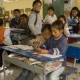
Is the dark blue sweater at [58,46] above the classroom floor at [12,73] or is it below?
above

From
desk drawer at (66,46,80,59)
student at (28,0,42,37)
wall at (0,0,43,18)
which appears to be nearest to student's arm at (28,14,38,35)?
student at (28,0,42,37)

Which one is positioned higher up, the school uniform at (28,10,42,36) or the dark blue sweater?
the school uniform at (28,10,42,36)

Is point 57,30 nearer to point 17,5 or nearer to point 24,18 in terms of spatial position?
point 24,18

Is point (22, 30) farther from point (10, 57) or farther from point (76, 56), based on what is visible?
point (10, 57)

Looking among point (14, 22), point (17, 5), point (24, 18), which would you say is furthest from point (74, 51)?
point (17, 5)

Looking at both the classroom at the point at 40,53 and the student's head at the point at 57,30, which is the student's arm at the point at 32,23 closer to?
the classroom at the point at 40,53

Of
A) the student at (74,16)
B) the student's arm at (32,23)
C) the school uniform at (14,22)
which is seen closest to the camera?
the student's arm at (32,23)

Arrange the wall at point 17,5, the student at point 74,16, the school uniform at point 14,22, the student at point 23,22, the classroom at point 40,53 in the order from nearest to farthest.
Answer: the classroom at point 40,53
the student at point 23,22
the school uniform at point 14,22
the student at point 74,16
the wall at point 17,5

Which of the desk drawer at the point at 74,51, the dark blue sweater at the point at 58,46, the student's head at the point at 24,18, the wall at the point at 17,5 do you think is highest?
the wall at the point at 17,5

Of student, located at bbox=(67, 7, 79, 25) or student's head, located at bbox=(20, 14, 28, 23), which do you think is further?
student, located at bbox=(67, 7, 79, 25)

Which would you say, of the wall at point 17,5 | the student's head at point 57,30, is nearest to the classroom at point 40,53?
the student's head at point 57,30

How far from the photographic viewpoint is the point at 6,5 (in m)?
11.7

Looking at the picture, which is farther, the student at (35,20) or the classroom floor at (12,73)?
the student at (35,20)

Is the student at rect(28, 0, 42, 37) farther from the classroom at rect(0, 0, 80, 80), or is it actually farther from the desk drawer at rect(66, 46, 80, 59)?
the desk drawer at rect(66, 46, 80, 59)
